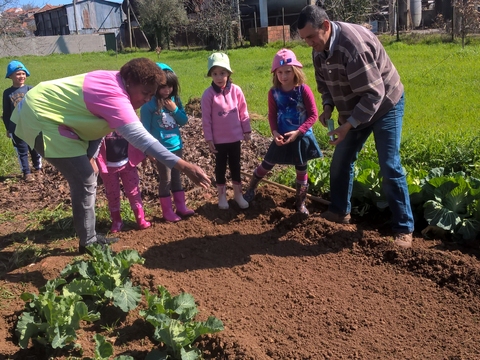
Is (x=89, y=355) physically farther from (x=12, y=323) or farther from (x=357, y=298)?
(x=357, y=298)

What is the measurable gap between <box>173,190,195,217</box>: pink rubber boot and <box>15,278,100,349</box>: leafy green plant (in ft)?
6.33

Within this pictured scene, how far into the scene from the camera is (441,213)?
4180mm

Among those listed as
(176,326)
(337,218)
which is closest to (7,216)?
(176,326)

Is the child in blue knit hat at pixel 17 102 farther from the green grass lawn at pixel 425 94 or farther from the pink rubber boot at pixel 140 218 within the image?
the pink rubber boot at pixel 140 218

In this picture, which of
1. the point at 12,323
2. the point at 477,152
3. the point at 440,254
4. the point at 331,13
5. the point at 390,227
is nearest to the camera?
the point at 12,323

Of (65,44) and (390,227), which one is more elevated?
(65,44)

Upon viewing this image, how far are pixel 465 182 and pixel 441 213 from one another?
1.08ft

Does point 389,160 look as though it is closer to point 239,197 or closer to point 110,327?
point 239,197

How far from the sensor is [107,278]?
11.4ft

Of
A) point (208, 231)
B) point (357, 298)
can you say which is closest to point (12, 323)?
point (208, 231)

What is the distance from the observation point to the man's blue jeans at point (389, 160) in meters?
4.01

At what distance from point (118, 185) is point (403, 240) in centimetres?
254

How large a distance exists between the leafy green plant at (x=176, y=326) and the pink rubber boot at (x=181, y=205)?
6.19 ft

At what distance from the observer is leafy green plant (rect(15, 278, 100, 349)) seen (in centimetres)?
296
